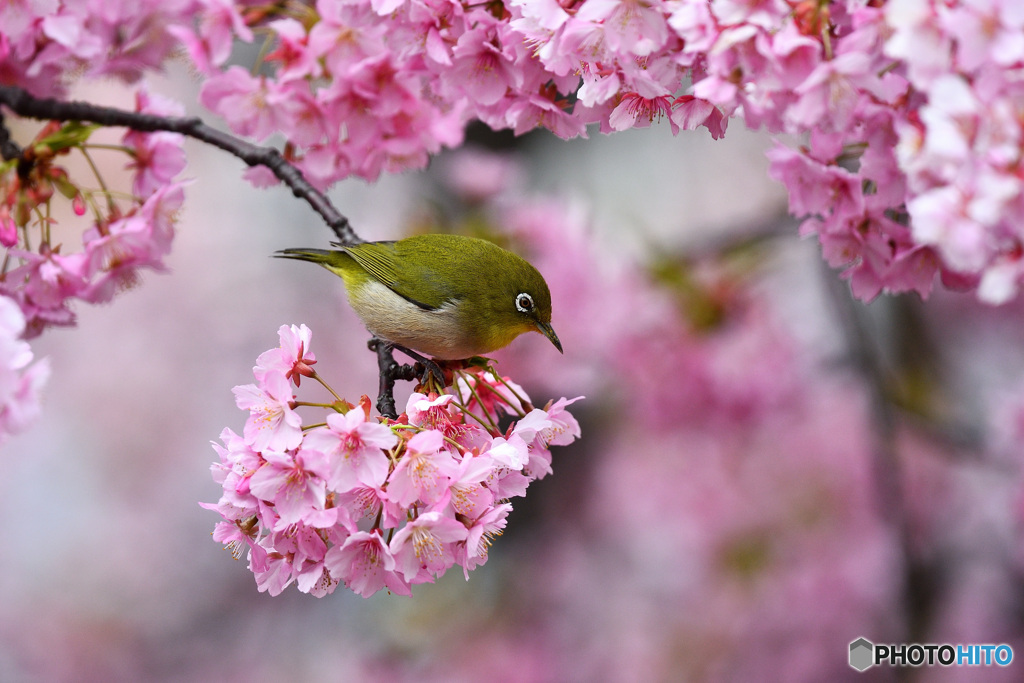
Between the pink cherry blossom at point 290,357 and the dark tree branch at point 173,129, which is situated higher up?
the dark tree branch at point 173,129

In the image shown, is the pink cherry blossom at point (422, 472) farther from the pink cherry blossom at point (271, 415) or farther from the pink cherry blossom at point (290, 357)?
the pink cherry blossom at point (290, 357)

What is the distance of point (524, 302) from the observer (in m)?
2.02

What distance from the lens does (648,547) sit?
5.70m

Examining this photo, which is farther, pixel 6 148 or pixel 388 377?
pixel 6 148

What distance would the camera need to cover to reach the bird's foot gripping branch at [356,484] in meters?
1.24

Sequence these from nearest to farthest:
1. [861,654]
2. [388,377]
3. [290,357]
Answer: [290,357]
[388,377]
[861,654]

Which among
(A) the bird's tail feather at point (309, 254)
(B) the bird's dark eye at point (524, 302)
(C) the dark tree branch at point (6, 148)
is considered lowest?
(B) the bird's dark eye at point (524, 302)

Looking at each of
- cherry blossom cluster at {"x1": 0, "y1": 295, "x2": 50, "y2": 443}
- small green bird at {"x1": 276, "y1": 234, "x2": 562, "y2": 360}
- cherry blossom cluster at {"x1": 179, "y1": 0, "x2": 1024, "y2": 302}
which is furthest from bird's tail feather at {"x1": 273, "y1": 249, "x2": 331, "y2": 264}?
cherry blossom cluster at {"x1": 0, "y1": 295, "x2": 50, "y2": 443}

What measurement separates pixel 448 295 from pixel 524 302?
0.65ft

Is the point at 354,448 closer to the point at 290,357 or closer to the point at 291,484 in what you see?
the point at 291,484

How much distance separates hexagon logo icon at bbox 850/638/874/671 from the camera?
3229 millimetres

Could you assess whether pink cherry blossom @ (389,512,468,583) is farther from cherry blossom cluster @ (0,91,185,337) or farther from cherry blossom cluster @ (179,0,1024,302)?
cherry blossom cluster @ (0,91,185,337)

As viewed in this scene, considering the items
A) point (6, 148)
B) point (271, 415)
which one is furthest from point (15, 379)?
point (6, 148)

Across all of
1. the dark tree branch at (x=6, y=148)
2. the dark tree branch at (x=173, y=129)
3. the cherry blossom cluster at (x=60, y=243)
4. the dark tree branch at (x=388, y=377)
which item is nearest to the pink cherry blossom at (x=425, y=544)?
the dark tree branch at (x=388, y=377)
